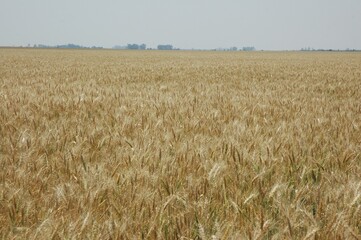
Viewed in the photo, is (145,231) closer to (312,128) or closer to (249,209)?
(249,209)

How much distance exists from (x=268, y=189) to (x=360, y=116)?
284 centimetres

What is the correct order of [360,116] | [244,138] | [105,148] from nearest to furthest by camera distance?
[105,148], [244,138], [360,116]

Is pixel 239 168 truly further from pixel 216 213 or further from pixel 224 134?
pixel 224 134

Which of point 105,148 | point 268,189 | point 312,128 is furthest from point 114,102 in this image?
point 268,189

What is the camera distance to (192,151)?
2.34 m

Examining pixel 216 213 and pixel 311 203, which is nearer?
pixel 216 213

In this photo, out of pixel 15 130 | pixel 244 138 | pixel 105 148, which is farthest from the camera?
pixel 15 130

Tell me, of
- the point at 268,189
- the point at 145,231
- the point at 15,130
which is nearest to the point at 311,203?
the point at 268,189

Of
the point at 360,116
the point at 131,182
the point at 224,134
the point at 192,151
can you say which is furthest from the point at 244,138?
the point at 360,116

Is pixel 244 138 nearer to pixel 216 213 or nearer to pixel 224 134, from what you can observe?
pixel 224 134

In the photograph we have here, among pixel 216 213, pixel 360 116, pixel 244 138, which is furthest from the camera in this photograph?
pixel 360 116

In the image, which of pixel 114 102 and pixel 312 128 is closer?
pixel 312 128

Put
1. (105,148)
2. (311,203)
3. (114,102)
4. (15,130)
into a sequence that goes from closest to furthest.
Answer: (311,203) < (105,148) < (15,130) < (114,102)

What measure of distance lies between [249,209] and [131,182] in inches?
24.5
